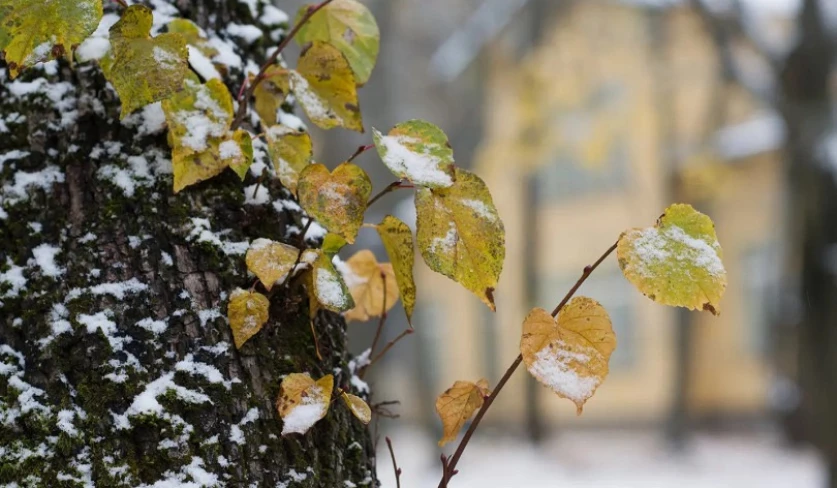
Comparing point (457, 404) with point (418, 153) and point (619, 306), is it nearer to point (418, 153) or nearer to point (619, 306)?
point (418, 153)

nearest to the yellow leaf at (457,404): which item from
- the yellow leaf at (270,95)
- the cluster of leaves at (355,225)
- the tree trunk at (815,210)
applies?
the cluster of leaves at (355,225)

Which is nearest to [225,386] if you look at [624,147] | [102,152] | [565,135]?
[102,152]

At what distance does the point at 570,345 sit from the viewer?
26.8 inches

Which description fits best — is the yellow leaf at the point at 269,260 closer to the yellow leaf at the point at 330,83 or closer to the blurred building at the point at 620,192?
the yellow leaf at the point at 330,83

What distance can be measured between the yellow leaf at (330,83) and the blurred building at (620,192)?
251 inches

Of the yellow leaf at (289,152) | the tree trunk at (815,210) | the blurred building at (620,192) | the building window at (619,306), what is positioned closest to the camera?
the yellow leaf at (289,152)

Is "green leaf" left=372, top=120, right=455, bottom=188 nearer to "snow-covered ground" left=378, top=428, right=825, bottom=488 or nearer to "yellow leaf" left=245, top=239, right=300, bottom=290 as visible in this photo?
"yellow leaf" left=245, top=239, right=300, bottom=290

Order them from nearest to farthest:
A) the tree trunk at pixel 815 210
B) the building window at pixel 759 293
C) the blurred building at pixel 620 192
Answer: the tree trunk at pixel 815 210 < the blurred building at pixel 620 192 < the building window at pixel 759 293

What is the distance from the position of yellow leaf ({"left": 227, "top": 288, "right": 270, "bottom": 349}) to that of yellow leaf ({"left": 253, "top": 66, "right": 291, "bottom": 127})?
225 mm

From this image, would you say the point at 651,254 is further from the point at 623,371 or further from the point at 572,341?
the point at 623,371

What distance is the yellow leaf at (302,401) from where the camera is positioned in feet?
2.20

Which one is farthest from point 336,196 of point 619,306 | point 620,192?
point 619,306

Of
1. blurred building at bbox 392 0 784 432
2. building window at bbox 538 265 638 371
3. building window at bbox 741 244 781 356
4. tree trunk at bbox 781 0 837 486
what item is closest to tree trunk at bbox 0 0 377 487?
tree trunk at bbox 781 0 837 486

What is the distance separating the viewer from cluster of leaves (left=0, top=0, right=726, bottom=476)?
64cm
